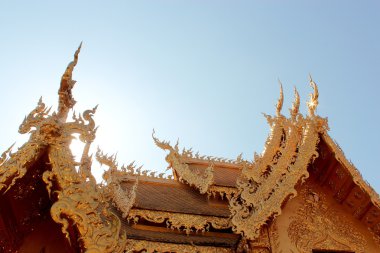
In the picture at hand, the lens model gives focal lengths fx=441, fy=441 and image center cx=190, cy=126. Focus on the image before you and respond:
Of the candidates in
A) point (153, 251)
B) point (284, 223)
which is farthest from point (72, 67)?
point (284, 223)

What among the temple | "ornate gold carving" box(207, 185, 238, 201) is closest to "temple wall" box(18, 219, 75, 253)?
the temple

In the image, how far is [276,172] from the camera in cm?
688

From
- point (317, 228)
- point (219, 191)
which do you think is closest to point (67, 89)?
point (219, 191)

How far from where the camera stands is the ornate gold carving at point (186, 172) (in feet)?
29.2

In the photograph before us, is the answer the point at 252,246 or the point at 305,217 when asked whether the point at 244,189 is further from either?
the point at 305,217

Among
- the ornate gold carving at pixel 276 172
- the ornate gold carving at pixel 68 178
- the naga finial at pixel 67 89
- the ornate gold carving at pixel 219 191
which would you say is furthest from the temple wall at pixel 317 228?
the naga finial at pixel 67 89

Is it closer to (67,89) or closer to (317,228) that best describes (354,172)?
(317,228)

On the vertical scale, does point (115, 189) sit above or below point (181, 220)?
above

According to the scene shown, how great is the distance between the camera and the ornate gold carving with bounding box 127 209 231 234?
7121mm

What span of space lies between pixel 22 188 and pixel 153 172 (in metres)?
4.42

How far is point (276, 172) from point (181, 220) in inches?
67.9

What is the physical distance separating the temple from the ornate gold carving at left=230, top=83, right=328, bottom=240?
0.02 m

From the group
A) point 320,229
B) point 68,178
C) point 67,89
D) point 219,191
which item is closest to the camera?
point 68,178

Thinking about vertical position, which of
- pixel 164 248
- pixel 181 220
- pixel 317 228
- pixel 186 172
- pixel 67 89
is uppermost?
pixel 186 172
